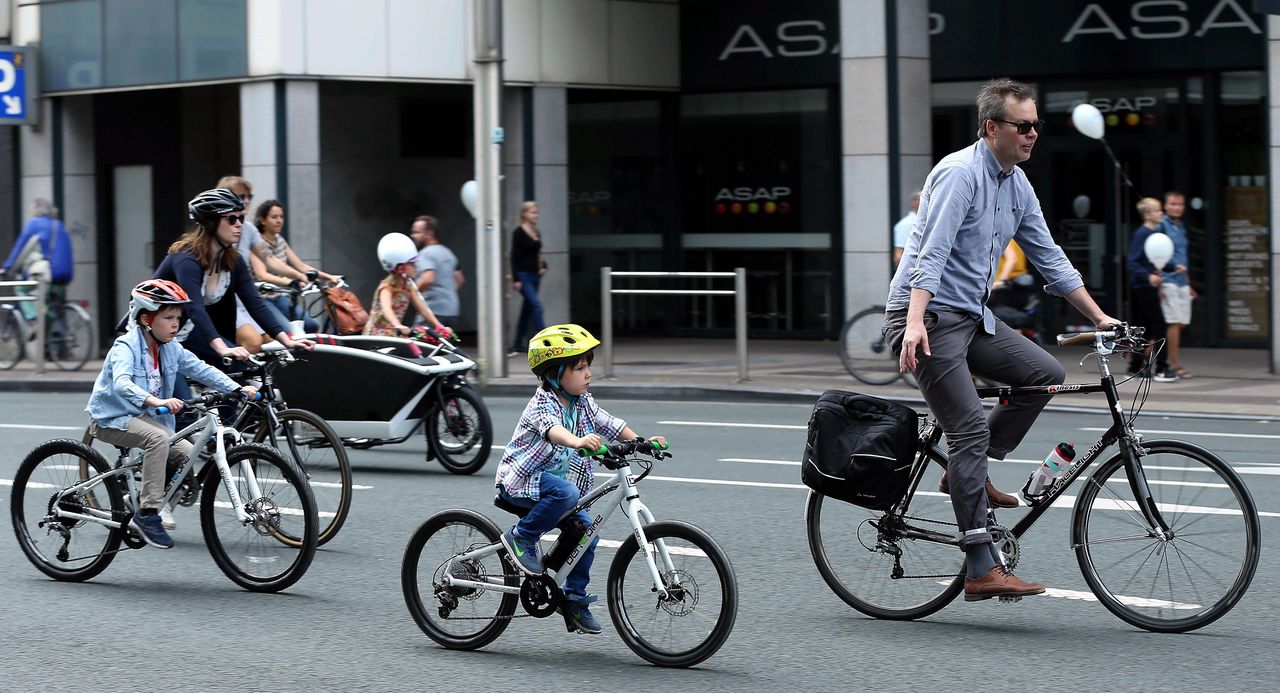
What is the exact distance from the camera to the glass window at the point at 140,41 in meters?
20.6

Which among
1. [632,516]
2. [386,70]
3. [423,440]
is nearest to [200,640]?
[632,516]

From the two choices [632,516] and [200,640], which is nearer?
[632,516]

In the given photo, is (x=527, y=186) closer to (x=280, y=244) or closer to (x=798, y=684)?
(x=280, y=244)

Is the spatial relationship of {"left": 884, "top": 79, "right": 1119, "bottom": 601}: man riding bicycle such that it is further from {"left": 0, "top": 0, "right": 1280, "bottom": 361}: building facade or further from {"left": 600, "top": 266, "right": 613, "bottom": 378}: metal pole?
{"left": 0, "top": 0, "right": 1280, "bottom": 361}: building facade

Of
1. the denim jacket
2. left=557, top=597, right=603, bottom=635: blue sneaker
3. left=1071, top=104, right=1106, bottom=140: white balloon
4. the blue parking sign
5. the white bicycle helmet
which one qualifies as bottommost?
left=557, top=597, right=603, bottom=635: blue sneaker

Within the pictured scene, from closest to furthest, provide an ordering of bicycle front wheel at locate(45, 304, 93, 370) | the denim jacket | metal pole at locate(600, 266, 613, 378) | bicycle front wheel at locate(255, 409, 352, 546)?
the denim jacket, bicycle front wheel at locate(255, 409, 352, 546), metal pole at locate(600, 266, 613, 378), bicycle front wheel at locate(45, 304, 93, 370)

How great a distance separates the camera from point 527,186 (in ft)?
68.8

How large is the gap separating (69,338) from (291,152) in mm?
3352

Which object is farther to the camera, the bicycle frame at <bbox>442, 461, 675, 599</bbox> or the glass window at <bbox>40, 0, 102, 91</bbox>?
the glass window at <bbox>40, 0, 102, 91</bbox>

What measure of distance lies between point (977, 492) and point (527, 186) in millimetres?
15437

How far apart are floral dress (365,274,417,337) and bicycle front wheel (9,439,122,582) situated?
14.7 ft

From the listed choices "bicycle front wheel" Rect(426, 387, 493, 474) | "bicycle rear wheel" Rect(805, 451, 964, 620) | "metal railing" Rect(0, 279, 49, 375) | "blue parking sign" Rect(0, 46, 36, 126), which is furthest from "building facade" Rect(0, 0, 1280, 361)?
"bicycle rear wheel" Rect(805, 451, 964, 620)

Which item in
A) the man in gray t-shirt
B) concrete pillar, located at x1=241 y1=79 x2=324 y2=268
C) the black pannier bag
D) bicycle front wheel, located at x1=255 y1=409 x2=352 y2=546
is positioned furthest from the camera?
concrete pillar, located at x1=241 y1=79 x2=324 y2=268

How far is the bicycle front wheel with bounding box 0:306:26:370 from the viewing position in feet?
62.2
